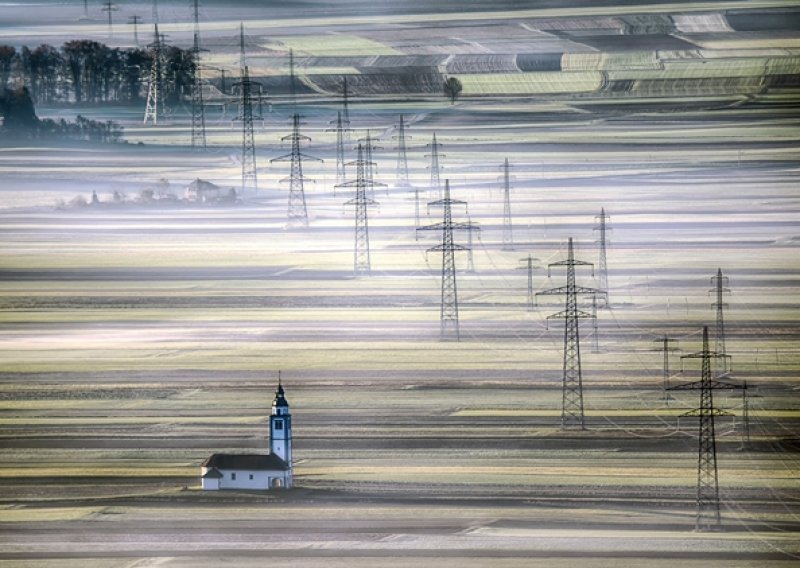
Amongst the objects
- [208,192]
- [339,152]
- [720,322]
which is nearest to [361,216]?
[339,152]

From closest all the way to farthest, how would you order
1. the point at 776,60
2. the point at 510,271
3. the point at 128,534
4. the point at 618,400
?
the point at 128,534, the point at 618,400, the point at 510,271, the point at 776,60

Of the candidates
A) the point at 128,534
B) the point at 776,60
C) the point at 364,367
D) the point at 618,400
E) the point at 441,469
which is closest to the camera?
the point at 128,534

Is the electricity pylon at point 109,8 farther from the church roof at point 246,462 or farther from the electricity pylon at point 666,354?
the church roof at point 246,462

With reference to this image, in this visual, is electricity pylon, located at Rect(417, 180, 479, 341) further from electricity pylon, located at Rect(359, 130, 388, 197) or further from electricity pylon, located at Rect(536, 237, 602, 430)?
electricity pylon, located at Rect(536, 237, 602, 430)

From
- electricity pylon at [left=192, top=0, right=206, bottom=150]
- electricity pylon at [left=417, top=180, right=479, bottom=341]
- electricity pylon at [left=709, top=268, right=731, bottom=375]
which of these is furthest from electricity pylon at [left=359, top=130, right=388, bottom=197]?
electricity pylon at [left=709, top=268, right=731, bottom=375]

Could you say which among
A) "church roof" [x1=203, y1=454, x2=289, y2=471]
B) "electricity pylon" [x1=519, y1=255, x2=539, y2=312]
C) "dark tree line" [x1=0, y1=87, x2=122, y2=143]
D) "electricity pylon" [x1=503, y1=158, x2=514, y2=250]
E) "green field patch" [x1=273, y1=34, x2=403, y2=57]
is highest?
"green field patch" [x1=273, y1=34, x2=403, y2=57]

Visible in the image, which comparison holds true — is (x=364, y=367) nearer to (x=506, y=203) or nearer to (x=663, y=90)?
(x=506, y=203)

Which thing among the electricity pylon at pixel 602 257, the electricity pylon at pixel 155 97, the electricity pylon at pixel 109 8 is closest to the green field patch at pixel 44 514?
the electricity pylon at pixel 602 257

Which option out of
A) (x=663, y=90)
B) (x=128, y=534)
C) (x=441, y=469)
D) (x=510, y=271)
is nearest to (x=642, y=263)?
(x=510, y=271)
